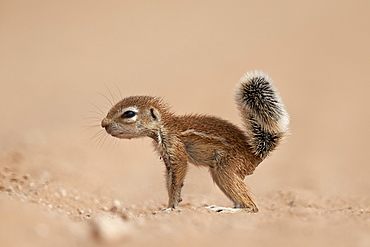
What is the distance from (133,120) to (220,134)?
4.27 ft

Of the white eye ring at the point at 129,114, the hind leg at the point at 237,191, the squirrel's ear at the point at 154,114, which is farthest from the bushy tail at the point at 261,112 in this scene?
the white eye ring at the point at 129,114

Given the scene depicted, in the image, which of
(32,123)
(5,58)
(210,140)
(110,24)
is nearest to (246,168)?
(210,140)

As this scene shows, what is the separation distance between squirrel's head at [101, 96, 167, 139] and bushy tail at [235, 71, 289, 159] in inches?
51.1

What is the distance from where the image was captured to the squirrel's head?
8.52m

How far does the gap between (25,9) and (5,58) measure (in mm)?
7879

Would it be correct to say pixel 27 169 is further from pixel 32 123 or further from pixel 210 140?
pixel 32 123

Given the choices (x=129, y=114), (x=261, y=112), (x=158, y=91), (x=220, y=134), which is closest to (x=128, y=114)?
(x=129, y=114)

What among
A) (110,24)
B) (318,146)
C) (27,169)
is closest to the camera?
(27,169)

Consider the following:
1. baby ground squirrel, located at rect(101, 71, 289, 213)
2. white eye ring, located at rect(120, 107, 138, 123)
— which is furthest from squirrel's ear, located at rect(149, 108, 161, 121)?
white eye ring, located at rect(120, 107, 138, 123)

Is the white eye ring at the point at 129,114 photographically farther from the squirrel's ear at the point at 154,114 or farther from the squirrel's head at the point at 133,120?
the squirrel's ear at the point at 154,114

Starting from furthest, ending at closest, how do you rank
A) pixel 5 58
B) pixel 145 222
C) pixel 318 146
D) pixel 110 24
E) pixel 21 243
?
1. pixel 110 24
2. pixel 5 58
3. pixel 318 146
4. pixel 145 222
5. pixel 21 243

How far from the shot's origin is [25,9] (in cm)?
3484

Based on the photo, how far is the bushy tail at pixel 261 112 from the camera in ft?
27.3

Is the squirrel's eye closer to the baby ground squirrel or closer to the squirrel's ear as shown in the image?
the baby ground squirrel
